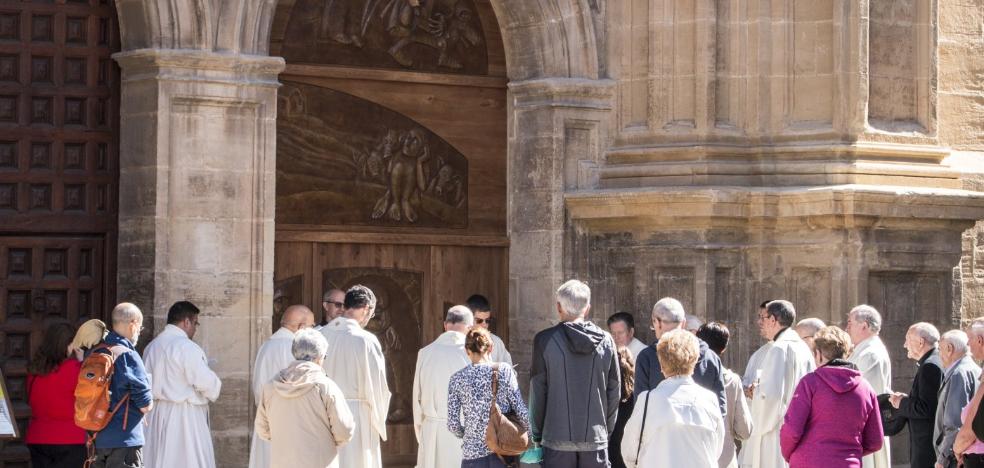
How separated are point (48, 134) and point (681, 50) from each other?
4966 millimetres

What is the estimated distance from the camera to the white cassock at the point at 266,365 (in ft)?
40.4

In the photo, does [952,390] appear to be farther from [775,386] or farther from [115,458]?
[115,458]

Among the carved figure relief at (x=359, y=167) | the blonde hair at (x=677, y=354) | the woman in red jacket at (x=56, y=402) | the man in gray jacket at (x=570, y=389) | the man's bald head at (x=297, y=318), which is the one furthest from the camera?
the carved figure relief at (x=359, y=167)

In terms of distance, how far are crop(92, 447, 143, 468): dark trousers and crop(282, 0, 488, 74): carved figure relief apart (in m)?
4.45

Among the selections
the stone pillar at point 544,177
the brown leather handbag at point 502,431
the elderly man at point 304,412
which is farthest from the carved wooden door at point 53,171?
the brown leather handbag at point 502,431

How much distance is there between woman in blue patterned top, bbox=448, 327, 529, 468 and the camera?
32.8 ft

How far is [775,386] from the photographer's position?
1230cm

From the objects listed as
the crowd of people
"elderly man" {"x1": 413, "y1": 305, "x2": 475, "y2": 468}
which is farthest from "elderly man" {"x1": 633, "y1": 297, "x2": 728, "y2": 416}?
"elderly man" {"x1": 413, "y1": 305, "x2": 475, "y2": 468}

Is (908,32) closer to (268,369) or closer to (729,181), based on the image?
(729,181)

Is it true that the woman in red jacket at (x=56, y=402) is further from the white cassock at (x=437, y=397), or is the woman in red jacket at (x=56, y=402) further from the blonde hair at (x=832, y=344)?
the blonde hair at (x=832, y=344)

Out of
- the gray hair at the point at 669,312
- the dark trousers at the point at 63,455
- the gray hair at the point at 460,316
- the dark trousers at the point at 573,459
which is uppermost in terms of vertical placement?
the gray hair at the point at 669,312

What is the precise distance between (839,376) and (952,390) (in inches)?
72.0

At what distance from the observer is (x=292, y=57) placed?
14.7 m

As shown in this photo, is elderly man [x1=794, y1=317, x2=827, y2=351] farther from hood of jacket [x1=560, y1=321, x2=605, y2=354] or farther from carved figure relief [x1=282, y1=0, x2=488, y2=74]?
carved figure relief [x1=282, y1=0, x2=488, y2=74]
